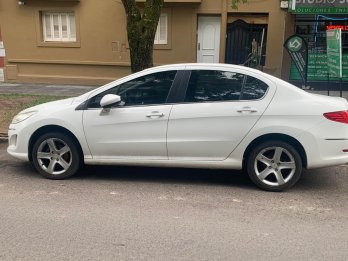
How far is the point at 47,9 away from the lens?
13617mm

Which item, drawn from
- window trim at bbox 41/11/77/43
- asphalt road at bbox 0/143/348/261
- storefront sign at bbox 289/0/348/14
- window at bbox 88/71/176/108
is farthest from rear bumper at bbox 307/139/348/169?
window trim at bbox 41/11/77/43

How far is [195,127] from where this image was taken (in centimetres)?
511

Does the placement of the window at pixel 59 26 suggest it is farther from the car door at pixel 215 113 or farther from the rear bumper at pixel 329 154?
the rear bumper at pixel 329 154

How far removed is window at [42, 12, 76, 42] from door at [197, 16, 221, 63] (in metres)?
4.20

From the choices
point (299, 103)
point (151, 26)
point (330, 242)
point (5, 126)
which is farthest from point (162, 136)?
point (5, 126)

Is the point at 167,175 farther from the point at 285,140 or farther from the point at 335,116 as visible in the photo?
the point at 335,116

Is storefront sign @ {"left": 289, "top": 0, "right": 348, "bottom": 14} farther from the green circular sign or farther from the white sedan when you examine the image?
the white sedan

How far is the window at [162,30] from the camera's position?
43.2 ft

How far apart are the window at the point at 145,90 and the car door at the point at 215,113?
0.28 m

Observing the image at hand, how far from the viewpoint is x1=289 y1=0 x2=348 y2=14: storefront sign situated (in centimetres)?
1176

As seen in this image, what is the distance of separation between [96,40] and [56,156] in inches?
350

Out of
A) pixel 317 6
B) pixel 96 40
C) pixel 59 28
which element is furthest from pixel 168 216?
pixel 59 28

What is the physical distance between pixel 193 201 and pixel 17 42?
1143cm

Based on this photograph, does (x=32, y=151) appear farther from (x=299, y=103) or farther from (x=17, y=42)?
(x=17, y=42)
